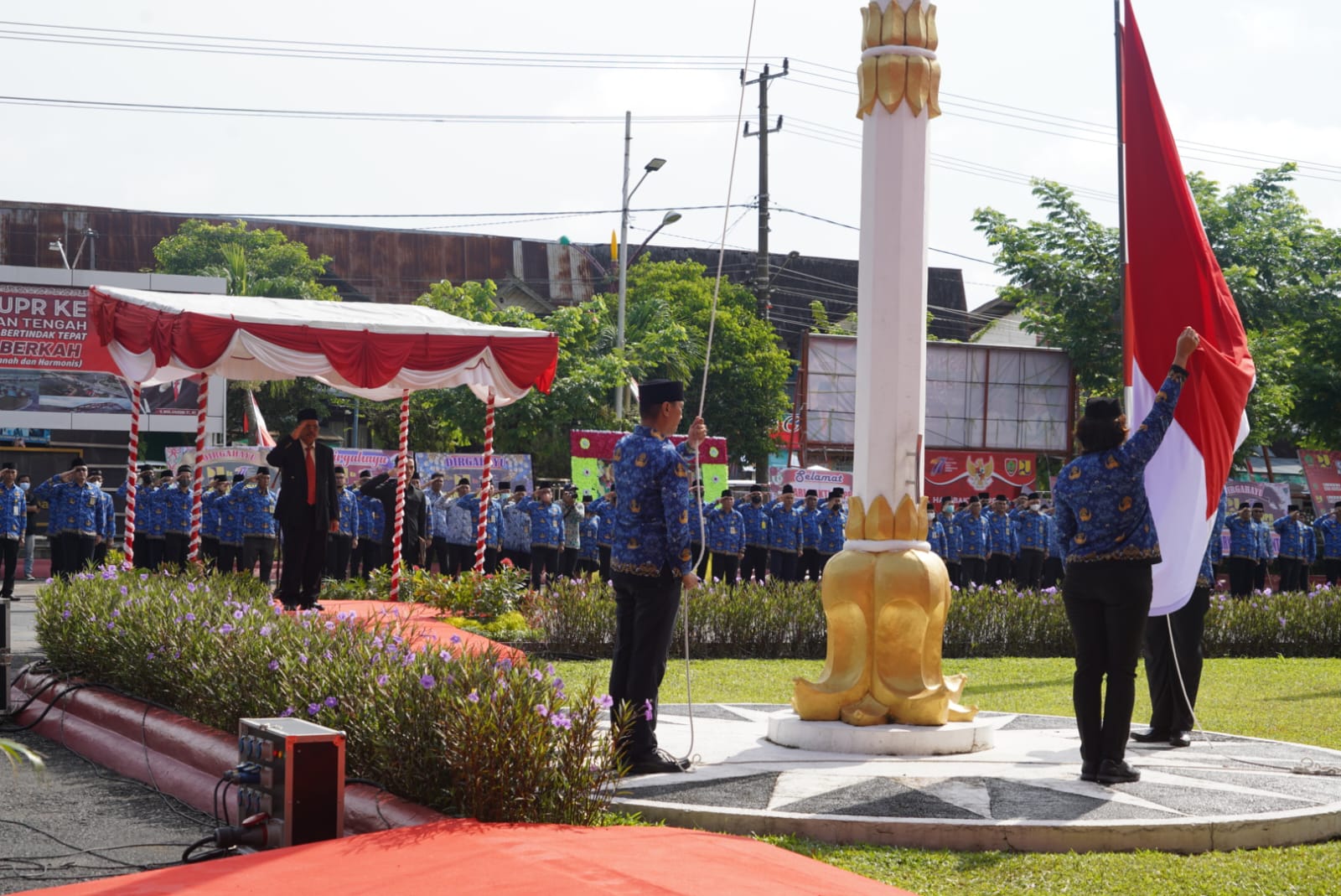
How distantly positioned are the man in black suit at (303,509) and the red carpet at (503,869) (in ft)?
26.2

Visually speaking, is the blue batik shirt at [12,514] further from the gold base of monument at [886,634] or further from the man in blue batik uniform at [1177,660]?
the man in blue batik uniform at [1177,660]

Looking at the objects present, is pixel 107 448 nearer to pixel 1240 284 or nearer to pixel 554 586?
pixel 554 586

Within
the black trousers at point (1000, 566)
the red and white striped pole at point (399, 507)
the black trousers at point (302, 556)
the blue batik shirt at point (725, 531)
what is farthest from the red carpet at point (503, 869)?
the black trousers at point (1000, 566)

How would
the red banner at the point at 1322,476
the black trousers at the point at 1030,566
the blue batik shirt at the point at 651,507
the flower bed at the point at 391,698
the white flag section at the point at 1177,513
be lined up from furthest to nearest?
1. the red banner at the point at 1322,476
2. the black trousers at the point at 1030,566
3. the white flag section at the point at 1177,513
4. the blue batik shirt at the point at 651,507
5. the flower bed at the point at 391,698

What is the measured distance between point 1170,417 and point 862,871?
2752 mm

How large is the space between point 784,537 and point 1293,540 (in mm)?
9811

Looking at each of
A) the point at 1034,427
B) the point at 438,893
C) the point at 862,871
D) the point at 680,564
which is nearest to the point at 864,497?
the point at 680,564

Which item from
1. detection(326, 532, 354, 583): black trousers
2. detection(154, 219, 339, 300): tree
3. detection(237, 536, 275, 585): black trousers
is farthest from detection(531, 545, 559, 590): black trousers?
detection(154, 219, 339, 300): tree

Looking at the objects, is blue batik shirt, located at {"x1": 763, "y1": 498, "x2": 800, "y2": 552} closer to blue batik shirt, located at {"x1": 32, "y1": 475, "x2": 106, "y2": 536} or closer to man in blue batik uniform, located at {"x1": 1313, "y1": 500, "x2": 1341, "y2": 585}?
man in blue batik uniform, located at {"x1": 1313, "y1": 500, "x2": 1341, "y2": 585}

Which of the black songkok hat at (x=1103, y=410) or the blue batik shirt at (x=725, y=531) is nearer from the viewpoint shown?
the black songkok hat at (x=1103, y=410)

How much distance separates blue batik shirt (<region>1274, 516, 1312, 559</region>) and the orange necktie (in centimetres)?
1957

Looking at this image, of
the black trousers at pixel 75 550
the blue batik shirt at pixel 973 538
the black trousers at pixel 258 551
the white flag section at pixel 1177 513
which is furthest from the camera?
the blue batik shirt at pixel 973 538

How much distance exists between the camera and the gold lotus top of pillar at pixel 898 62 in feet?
26.0

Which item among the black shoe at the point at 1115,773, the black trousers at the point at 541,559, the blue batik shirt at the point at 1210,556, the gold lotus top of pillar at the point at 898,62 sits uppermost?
the gold lotus top of pillar at the point at 898,62
